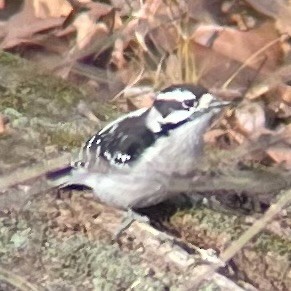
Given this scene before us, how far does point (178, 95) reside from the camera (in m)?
1.55

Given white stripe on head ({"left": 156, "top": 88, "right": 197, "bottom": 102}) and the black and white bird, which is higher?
white stripe on head ({"left": 156, "top": 88, "right": 197, "bottom": 102})

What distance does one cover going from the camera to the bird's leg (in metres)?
1.58

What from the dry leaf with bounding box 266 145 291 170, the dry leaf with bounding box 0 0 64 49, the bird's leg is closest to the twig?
the bird's leg

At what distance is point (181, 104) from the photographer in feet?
5.06

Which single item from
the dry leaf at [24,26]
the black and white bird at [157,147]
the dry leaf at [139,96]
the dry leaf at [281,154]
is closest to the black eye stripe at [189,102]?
the black and white bird at [157,147]

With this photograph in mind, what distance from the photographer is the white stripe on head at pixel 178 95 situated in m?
1.53

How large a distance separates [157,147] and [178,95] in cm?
10

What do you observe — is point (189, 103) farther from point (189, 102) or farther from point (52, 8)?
point (52, 8)

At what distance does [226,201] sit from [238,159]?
137 millimetres

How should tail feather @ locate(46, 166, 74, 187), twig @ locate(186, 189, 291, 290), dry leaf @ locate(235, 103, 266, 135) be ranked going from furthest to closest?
dry leaf @ locate(235, 103, 266, 135) < tail feather @ locate(46, 166, 74, 187) < twig @ locate(186, 189, 291, 290)

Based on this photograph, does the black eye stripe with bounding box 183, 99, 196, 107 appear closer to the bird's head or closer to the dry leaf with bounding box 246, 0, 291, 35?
the bird's head

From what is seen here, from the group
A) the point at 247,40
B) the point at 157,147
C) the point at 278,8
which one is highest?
the point at 278,8

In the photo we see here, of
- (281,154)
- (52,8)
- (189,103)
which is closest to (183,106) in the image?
(189,103)

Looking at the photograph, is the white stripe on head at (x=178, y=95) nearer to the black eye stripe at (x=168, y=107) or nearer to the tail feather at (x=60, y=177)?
the black eye stripe at (x=168, y=107)
